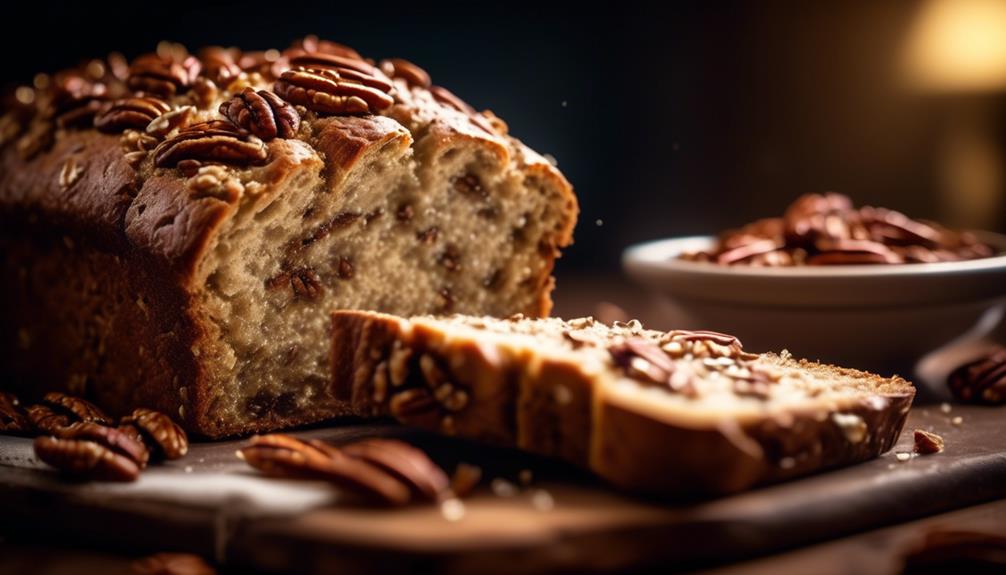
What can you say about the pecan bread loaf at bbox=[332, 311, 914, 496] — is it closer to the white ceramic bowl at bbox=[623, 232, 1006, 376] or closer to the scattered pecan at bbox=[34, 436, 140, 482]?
the scattered pecan at bbox=[34, 436, 140, 482]

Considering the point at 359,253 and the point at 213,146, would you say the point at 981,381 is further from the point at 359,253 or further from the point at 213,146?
the point at 213,146

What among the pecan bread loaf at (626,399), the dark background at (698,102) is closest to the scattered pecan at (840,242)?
the pecan bread loaf at (626,399)

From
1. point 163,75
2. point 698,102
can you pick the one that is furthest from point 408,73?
point 698,102

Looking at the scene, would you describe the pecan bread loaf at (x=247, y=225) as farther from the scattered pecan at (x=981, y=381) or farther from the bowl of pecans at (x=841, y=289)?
the scattered pecan at (x=981, y=381)

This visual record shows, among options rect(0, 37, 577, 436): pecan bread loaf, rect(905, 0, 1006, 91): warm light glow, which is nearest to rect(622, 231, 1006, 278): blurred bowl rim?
rect(0, 37, 577, 436): pecan bread loaf

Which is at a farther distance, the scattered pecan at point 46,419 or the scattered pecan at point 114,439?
the scattered pecan at point 46,419

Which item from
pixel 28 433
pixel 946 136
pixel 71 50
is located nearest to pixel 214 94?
pixel 28 433
